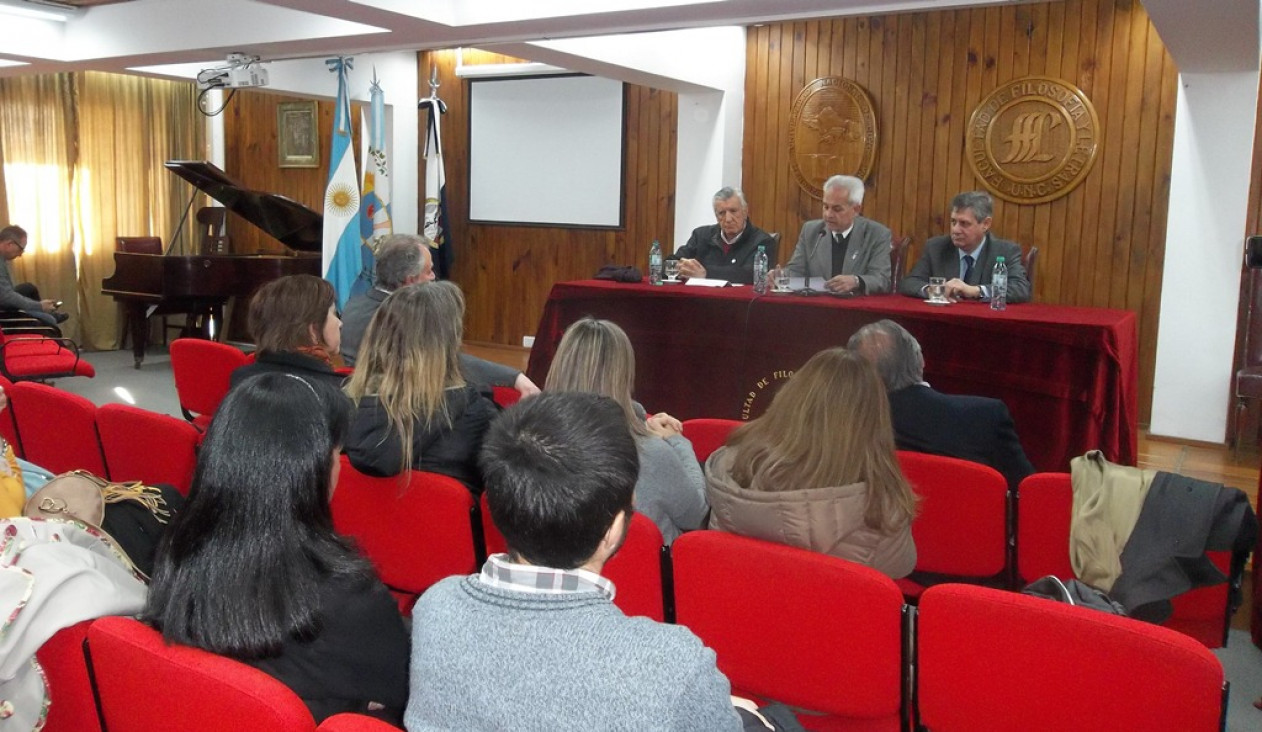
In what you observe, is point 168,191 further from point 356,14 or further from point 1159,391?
point 1159,391

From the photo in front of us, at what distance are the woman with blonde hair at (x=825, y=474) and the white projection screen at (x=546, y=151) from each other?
620 centimetres

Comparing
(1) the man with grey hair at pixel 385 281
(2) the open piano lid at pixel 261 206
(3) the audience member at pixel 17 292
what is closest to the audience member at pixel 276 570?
(1) the man with grey hair at pixel 385 281

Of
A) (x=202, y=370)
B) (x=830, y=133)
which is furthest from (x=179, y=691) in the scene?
(x=830, y=133)

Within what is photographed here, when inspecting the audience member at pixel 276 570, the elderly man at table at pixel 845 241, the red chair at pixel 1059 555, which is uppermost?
the elderly man at table at pixel 845 241

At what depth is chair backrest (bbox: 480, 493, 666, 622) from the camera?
1990mm

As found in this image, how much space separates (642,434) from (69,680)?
4.09 ft

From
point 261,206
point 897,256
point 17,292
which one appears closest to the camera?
point 897,256

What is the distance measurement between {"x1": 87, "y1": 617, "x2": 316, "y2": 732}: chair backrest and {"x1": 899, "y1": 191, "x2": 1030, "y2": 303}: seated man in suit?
3708mm

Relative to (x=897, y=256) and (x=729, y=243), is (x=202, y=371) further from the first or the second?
(x=897, y=256)

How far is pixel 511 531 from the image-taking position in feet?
3.95

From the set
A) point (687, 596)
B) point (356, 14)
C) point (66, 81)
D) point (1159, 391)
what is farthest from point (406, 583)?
point (66, 81)

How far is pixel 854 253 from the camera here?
16.5ft

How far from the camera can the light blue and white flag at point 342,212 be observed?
24.6 feet

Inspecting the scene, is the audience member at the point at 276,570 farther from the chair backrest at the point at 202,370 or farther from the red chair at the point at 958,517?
the chair backrest at the point at 202,370
